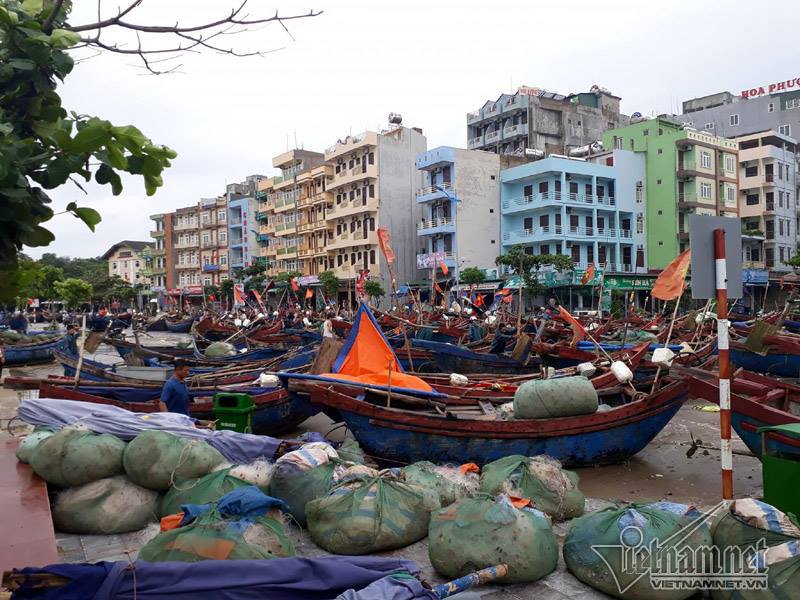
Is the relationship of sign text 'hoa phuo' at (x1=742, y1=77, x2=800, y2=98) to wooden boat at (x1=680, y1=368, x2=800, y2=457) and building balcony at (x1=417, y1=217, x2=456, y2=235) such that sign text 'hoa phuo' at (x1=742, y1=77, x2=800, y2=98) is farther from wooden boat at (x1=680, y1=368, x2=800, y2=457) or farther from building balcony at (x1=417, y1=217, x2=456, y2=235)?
wooden boat at (x1=680, y1=368, x2=800, y2=457)

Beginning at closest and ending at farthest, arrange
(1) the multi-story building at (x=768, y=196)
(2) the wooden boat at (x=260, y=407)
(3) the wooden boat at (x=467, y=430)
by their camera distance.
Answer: (3) the wooden boat at (x=467, y=430)
(2) the wooden boat at (x=260, y=407)
(1) the multi-story building at (x=768, y=196)

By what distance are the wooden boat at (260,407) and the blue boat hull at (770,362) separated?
12538mm

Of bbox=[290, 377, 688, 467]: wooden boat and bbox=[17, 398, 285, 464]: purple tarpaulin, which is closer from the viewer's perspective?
bbox=[17, 398, 285, 464]: purple tarpaulin

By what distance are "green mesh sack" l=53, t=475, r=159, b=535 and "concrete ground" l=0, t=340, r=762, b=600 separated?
80 mm

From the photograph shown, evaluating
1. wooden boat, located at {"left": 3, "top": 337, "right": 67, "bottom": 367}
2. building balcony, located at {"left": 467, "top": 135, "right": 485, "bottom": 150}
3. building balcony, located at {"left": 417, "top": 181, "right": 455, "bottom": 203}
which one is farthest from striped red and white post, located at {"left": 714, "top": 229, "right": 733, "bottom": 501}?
building balcony, located at {"left": 467, "top": 135, "right": 485, "bottom": 150}

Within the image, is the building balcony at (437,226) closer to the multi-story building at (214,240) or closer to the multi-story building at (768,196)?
the multi-story building at (768,196)

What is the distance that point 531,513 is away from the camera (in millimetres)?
4645

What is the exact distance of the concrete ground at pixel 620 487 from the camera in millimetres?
4496

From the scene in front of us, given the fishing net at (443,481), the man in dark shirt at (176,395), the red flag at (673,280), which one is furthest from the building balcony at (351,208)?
Result: the fishing net at (443,481)

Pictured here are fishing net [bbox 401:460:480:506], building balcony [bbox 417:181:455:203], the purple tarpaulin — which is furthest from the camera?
building balcony [bbox 417:181:455:203]

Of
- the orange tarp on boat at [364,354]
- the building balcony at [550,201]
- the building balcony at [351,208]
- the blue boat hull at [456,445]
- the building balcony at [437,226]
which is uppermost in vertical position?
the building balcony at [351,208]

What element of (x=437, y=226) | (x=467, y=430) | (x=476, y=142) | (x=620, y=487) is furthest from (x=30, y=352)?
(x=476, y=142)

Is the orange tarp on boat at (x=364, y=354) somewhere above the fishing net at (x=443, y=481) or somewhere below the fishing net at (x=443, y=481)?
above

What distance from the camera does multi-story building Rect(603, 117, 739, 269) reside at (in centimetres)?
4594
